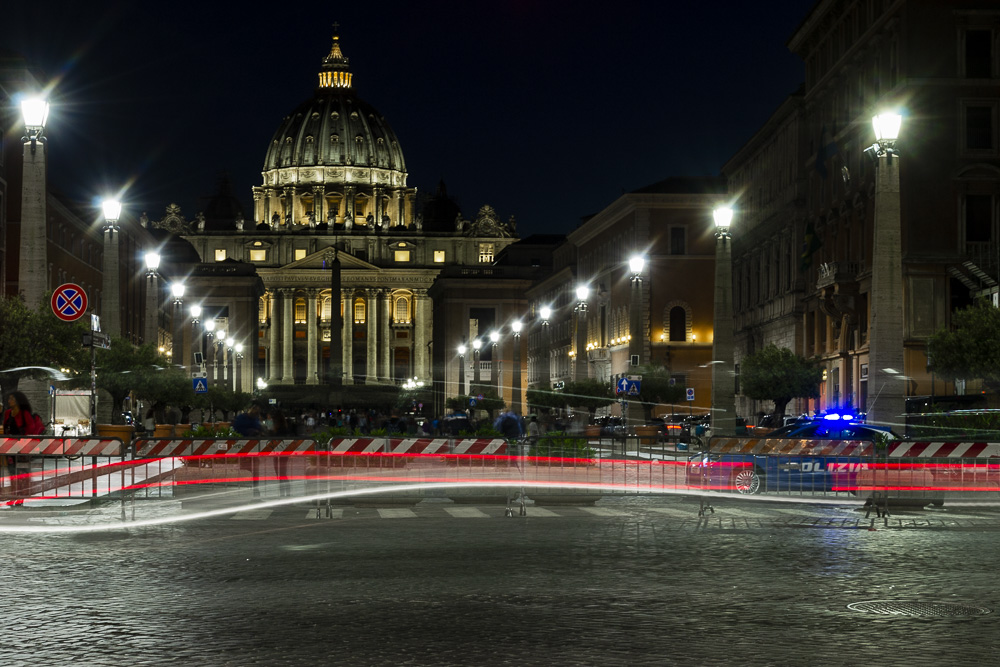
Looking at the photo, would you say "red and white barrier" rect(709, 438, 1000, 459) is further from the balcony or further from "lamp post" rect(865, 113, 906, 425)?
the balcony

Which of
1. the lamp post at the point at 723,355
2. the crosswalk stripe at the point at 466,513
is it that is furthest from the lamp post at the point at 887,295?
the crosswalk stripe at the point at 466,513

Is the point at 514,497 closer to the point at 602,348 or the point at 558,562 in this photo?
the point at 558,562

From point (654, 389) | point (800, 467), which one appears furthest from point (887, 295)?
point (654, 389)

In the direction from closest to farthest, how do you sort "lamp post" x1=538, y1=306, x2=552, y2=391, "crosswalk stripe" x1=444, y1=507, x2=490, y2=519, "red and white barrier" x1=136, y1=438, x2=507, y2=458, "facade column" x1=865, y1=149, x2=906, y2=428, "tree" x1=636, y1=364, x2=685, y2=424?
"crosswalk stripe" x1=444, y1=507, x2=490, y2=519 → "red and white barrier" x1=136, y1=438, x2=507, y2=458 → "facade column" x1=865, y1=149, x2=906, y2=428 → "tree" x1=636, y1=364, x2=685, y2=424 → "lamp post" x1=538, y1=306, x2=552, y2=391

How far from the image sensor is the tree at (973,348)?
38.2 meters

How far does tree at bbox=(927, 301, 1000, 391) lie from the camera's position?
3822 centimetres

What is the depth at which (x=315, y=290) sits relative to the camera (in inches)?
7830

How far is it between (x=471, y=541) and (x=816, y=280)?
46666 millimetres

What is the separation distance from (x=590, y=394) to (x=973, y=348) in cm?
3404

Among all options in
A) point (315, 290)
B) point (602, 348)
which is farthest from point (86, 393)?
point (315, 290)

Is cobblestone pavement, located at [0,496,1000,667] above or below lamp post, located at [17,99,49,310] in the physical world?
below

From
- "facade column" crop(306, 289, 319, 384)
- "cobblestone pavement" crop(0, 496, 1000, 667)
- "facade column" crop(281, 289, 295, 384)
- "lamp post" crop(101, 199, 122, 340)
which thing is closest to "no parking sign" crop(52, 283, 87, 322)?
"cobblestone pavement" crop(0, 496, 1000, 667)

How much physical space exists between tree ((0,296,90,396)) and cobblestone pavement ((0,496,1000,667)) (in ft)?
61.0

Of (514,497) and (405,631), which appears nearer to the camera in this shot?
(405,631)
